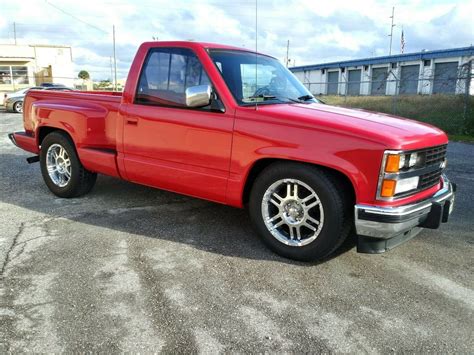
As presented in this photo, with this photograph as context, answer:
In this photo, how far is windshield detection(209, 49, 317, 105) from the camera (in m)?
4.18

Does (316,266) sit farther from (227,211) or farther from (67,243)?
(67,243)

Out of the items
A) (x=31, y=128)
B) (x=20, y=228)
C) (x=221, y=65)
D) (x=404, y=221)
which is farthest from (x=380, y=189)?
(x=31, y=128)

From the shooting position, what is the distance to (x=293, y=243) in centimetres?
384

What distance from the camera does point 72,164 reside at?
5535 mm

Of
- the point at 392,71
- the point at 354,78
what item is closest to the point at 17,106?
the point at 392,71

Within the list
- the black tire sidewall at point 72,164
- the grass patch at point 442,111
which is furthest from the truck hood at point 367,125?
the grass patch at point 442,111

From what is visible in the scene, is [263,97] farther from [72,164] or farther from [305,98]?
[72,164]

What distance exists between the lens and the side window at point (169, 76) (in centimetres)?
430

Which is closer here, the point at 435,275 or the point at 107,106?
the point at 435,275

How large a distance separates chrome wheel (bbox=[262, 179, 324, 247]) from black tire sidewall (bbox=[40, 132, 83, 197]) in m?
2.82

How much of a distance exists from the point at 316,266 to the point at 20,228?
10.2 feet

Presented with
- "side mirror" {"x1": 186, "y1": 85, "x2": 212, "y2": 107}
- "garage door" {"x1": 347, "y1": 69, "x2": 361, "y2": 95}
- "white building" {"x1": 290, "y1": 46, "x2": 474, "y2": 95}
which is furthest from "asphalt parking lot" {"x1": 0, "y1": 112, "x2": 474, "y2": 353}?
"garage door" {"x1": 347, "y1": 69, "x2": 361, "y2": 95}

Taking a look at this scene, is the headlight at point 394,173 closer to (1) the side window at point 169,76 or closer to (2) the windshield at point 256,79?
(2) the windshield at point 256,79

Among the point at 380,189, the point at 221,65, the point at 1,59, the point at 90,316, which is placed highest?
the point at 1,59
